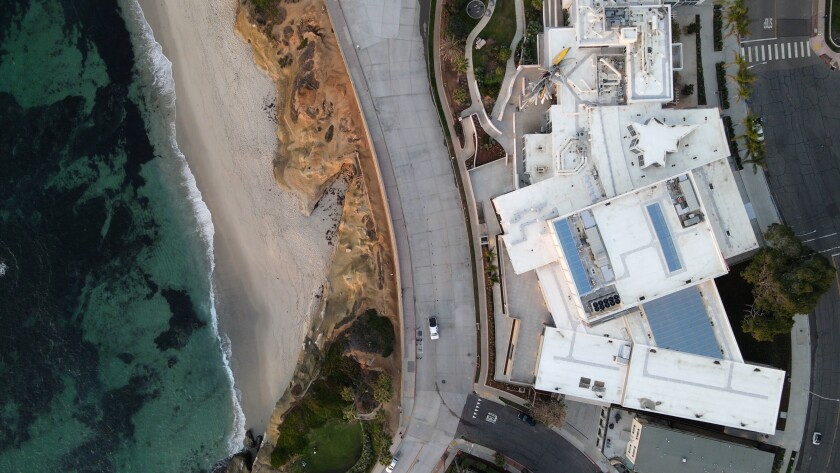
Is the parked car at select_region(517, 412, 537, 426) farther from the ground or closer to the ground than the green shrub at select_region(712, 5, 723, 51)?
closer to the ground

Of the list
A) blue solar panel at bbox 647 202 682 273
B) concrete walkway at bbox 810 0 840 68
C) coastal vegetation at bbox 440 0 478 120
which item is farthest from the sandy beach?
concrete walkway at bbox 810 0 840 68

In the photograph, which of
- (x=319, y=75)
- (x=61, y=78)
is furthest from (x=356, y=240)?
(x=61, y=78)

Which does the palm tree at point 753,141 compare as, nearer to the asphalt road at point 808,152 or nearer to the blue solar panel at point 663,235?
the asphalt road at point 808,152

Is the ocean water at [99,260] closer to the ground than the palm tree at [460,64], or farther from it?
closer to the ground

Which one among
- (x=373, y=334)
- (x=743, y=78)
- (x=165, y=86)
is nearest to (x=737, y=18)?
(x=743, y=78)

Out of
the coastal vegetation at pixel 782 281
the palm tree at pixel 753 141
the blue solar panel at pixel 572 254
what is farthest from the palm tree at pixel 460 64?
the coastal vegetation at pixel 782 281

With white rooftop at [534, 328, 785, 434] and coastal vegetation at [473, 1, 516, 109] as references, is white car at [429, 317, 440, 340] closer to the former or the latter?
white rooftop at [534, 328, 785, 434]

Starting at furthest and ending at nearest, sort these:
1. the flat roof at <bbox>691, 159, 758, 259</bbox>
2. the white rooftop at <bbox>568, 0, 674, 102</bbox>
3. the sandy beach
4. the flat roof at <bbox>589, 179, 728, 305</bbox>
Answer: the sandy beach
the flat roof at <bbox>691, 159, 758, 259</bbox>
the white rooftop at <bbox>568, 0, 674, 102</bbox>
the flat roof at <bbox>589, 179, 728, 305</bbox>
